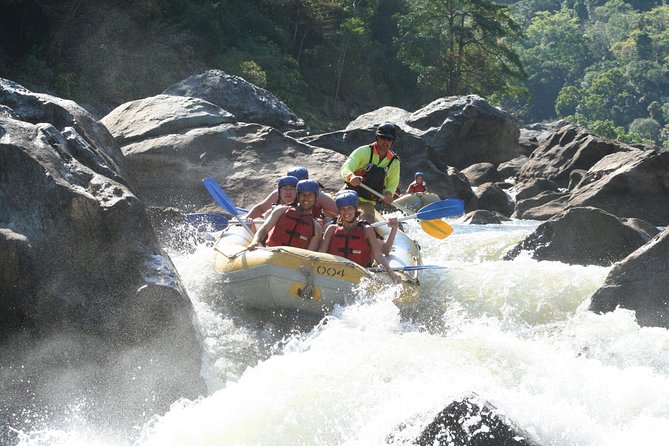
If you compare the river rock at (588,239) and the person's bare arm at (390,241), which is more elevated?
the person's bare arm at (390,241)

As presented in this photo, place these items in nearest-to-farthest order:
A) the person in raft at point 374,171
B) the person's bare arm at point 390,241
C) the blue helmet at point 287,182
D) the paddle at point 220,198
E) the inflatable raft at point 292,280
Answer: the inflatable raft at point 292,280 → the person's bare arm at point 390,241 → the blue helmet at point 287,182 → the paddle at point 220,198 → the person in raft at point 374,171

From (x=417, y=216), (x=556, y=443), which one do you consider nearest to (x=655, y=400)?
(x=556, y=443)

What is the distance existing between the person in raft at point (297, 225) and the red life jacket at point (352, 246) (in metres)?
0.17

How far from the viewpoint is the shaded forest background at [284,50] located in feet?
74.3

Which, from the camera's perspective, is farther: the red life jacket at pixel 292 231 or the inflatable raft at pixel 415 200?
the inflatable raft at pixel 415 200

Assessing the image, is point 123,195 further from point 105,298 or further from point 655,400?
point 655,400

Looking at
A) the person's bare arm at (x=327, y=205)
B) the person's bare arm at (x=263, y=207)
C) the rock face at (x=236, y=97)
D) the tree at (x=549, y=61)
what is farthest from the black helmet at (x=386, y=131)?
the tree at (x=549, y=61)

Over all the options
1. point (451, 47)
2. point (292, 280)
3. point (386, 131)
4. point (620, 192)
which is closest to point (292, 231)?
point (292, 280)

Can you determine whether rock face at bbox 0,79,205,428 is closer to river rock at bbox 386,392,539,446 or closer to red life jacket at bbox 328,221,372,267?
river rock at bbox 386,392,539,446

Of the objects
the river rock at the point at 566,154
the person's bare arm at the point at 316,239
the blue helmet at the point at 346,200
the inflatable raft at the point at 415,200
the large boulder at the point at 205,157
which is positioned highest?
the blue helmet at the point at 346,200

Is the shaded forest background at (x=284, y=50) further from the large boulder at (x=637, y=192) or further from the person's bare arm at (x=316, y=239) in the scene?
the person's bare arm at (x=316, y=239)

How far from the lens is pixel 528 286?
8.54 meters

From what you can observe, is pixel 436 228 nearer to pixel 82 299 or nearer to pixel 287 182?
pixel 287 182

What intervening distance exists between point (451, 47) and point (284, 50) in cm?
856
